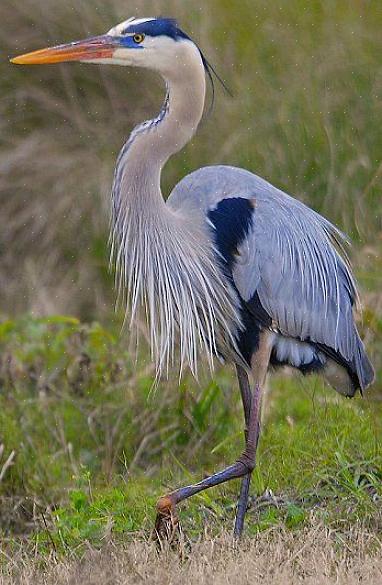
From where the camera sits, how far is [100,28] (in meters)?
8.56

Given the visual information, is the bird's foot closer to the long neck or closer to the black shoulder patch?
the black shoulder patch

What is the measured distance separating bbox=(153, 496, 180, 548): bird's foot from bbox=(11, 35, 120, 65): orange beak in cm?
155

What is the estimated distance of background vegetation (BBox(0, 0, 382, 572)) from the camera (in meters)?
6.29

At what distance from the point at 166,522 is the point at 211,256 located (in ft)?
3.31

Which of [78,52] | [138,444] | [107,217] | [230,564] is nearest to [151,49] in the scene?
[78,52]

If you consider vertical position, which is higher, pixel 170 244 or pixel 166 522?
pixel 170 244

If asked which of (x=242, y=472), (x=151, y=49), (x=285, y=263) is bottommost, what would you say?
(x=242, y=472)

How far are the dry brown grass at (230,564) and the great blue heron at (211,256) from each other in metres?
0.38

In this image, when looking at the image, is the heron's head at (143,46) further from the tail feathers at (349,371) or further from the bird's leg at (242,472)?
the tail feathers at (349,371)

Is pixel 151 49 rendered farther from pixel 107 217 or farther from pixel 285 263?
pixel 107 217

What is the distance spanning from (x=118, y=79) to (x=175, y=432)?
105 inches

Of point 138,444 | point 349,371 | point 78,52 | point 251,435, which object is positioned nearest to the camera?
point 78,52

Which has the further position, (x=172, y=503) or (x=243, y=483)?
(x=243, y=483)

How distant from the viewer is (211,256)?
5.39m
